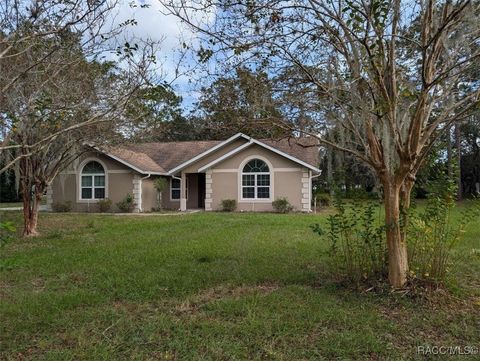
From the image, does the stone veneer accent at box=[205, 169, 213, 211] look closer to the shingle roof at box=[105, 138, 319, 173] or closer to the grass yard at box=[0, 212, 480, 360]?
the shingle roof at box=[105, 138, 319, 173]

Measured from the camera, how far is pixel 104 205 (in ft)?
67.3

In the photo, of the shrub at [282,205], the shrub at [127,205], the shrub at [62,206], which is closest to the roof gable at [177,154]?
the shrub at [127,205]

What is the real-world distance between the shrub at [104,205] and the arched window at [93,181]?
70 cm

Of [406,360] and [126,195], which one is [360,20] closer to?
[406,360]

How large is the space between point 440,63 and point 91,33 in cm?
480

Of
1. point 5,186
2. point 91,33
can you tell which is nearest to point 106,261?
point 91,33

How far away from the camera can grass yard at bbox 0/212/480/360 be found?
3816mm

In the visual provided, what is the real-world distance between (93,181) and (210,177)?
20.1 feet

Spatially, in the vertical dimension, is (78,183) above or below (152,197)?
above

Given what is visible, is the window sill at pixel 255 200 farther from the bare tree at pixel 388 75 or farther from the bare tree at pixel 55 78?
the bare tree at pixel 388 75

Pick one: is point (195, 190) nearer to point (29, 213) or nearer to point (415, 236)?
point (29, 213)

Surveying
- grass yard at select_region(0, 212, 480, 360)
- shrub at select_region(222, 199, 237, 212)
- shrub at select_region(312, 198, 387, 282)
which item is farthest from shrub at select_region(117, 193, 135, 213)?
shrub at select_region(312, 198, 387, 282)

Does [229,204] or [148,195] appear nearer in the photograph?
[229,204]

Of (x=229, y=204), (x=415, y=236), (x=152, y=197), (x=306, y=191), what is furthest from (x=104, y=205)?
(x=415, y=236)
